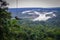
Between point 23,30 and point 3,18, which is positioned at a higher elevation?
point 3,18

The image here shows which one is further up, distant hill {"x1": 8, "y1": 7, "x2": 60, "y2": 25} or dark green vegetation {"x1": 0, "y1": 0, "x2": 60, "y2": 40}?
distant hill {"x1": 8, "y1": 7, "x2": 60, "y2": 25}

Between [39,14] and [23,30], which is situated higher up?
[39,14]

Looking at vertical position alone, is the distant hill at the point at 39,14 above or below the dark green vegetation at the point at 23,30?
above

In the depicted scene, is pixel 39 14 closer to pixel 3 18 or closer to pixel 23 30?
pixel 23 30

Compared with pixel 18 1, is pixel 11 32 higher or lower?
lower

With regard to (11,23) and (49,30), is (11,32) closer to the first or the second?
(11,23)

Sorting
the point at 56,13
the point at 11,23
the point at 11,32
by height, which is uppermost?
the point at 56,13

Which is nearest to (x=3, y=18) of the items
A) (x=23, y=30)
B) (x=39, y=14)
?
(x=23, y=30)

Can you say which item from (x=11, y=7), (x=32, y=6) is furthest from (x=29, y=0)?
(x=11, y=7)
